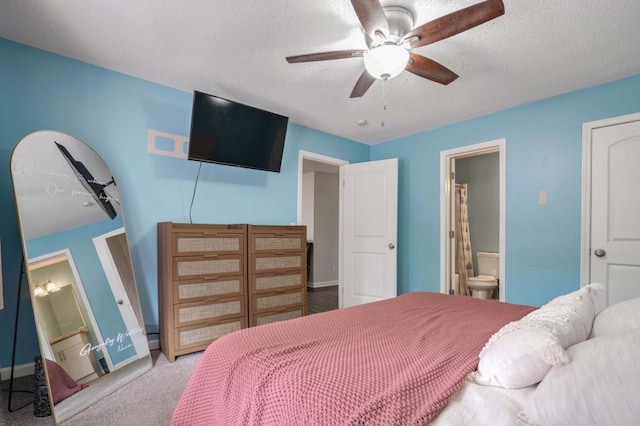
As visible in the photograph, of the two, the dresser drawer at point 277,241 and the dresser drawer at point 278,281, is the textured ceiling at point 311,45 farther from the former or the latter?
the dresser drawer at point 278,281

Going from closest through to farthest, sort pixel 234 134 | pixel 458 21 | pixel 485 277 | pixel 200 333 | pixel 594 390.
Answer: pixel 594 390
pixel 458 21
pixel 200 333
pixel 234 134
pixel 485 277

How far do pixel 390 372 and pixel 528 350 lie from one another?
1.24ft

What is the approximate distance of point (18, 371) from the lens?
2.12 metres

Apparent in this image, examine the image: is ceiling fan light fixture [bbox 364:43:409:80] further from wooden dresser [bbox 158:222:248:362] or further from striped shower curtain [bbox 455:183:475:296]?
striped shower curtain [bbox 455:183:475:296]

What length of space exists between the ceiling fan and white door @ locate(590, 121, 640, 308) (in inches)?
66.3

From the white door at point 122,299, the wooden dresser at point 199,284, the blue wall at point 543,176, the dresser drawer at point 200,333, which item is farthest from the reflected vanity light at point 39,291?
the blue wall at point 543,176

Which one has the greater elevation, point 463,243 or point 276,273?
point 463,243

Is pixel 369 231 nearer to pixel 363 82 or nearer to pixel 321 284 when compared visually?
pixel 363 82

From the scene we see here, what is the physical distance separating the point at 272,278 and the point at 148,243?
1.14 meters

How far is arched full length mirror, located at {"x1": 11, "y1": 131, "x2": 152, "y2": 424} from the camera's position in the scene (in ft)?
5.83

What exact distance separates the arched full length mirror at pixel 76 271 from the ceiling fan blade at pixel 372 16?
2.06 m

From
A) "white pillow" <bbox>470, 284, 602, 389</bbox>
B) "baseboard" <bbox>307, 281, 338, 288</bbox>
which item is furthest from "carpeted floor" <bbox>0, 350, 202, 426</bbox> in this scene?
"baseboard" <bbox>307, 281, 338, 288</bbox>

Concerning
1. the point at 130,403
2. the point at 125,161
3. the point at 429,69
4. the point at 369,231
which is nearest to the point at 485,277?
the point at 369,231

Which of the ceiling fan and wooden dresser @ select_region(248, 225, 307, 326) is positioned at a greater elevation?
the ceiling fan
